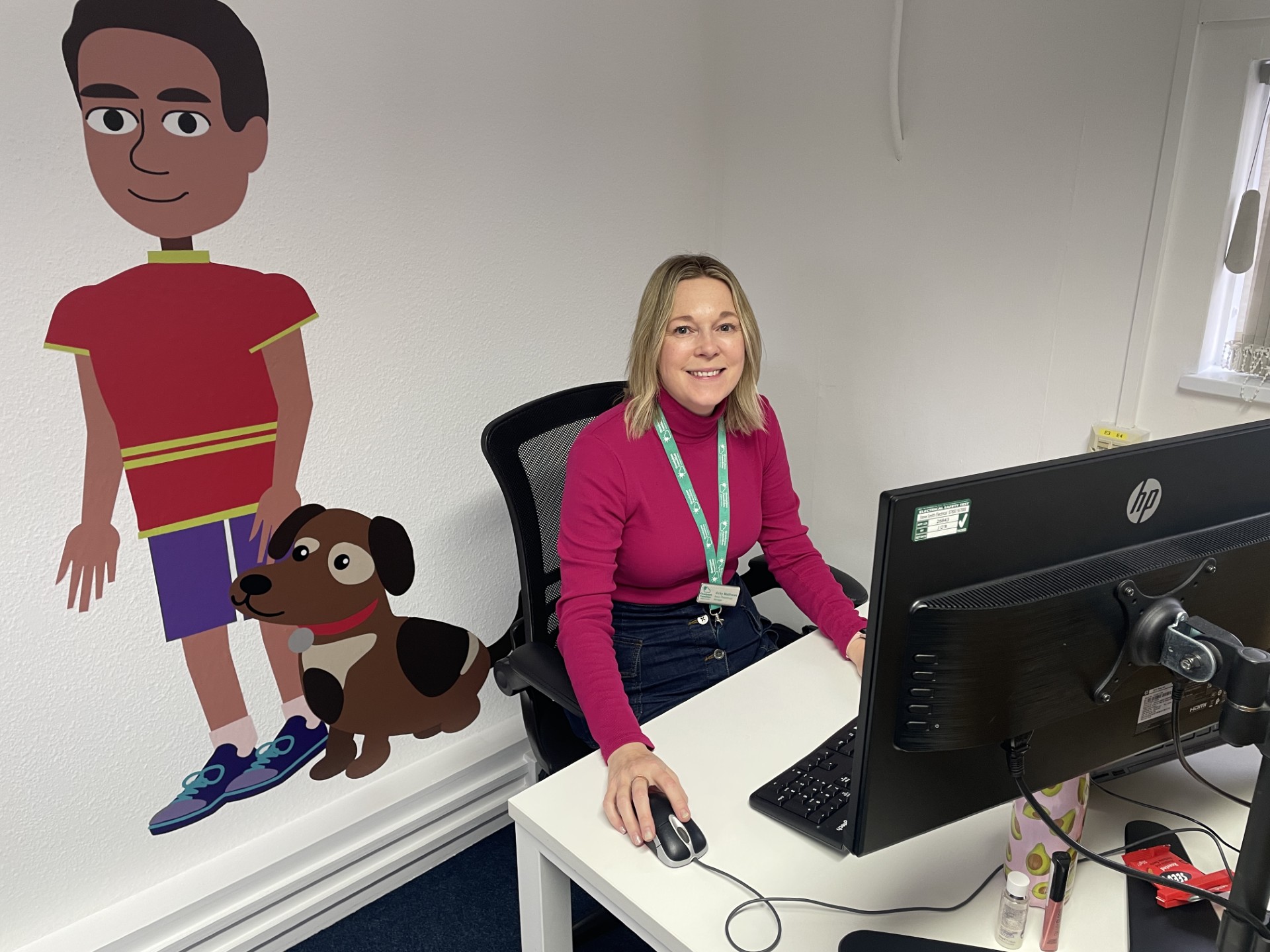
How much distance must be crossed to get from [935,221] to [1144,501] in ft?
4.29

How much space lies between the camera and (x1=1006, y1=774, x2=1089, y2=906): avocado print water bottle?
924 mm

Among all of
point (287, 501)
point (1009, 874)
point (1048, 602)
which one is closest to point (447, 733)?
point (287, 501)

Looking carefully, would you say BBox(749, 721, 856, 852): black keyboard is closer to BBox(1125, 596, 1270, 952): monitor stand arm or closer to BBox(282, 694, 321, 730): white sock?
BBox(1125, 596, 1270, 952): monitor stand arm

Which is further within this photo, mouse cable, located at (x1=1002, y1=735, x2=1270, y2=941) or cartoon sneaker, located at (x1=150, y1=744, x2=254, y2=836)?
cartoon sneaker, located at (x1=150, y1=744, x2=254, y2=836)

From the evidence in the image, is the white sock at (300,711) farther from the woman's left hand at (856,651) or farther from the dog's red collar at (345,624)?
the woman's left hand at (856,651)

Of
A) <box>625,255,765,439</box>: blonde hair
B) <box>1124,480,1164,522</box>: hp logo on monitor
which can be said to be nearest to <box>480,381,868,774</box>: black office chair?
<box>625,255,765,439</box>: blonde hair

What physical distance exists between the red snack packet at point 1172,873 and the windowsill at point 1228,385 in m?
0.95

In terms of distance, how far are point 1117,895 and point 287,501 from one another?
150cm

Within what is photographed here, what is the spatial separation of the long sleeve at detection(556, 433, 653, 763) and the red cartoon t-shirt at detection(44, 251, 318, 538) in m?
0.63

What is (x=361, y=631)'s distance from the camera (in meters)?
1.91

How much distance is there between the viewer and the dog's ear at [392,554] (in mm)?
1904

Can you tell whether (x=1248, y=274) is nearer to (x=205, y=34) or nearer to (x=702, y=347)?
(x=702, y=347)

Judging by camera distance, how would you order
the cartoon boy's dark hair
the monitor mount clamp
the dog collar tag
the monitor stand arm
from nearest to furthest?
the monitor stand arm
the monitor mount clamp
the cartoon boy's dark hair
the dog collar tag

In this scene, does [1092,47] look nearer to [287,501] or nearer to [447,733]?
[287,501]
